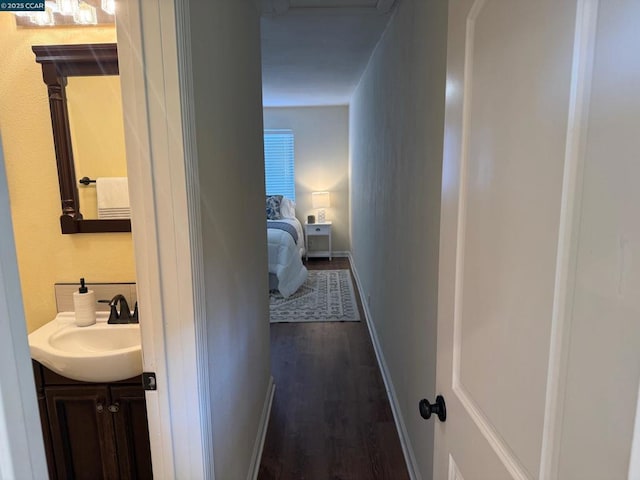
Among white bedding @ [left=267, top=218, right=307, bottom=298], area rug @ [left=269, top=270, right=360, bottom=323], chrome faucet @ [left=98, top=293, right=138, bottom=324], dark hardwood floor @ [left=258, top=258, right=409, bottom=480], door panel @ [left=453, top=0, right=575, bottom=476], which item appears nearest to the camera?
door panel @ [left=453, top=0, right=575, bottom=476]

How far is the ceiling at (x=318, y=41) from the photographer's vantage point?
2.39 meters

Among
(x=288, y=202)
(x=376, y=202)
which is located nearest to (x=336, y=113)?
(x=288, y=202)

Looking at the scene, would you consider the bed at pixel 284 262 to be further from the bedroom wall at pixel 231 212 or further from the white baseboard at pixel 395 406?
the bedroom wall at pixel 231 212

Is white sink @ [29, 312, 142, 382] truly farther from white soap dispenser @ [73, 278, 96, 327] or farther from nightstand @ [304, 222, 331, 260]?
nightstand @ [304, 222, 331, 260]

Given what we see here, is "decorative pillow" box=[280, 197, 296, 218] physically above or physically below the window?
below

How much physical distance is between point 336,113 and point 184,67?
592cm

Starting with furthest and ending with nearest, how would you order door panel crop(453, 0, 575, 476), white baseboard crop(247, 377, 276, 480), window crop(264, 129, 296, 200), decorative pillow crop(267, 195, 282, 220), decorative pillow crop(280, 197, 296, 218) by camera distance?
window crop(264, 129, 296, 200)
decorative pillow crop(280, 197, 296, 218)
decorative pillow crop(267, 195, 282, 220)
white baseboard crop(247, 377, 276, 480)
door panel crop(453, 0, 575, 476)

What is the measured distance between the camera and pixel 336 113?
22.0 feet

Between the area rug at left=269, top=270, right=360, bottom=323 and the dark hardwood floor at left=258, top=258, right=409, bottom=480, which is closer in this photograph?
the dark hardwood floor at left=258, top=258, right=409, bottom=480

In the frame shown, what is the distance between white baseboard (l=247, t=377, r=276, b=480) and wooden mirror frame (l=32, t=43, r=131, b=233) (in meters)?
1.28

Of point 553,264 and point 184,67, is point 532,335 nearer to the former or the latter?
point 553,264

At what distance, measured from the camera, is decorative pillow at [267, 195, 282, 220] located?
624 centimetres

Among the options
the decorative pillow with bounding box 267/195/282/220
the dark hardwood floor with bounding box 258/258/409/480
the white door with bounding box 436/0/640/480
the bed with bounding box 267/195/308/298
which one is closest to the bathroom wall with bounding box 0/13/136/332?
the dark hardwood floor with bounding box 258/258/409/480

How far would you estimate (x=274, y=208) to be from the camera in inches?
249
